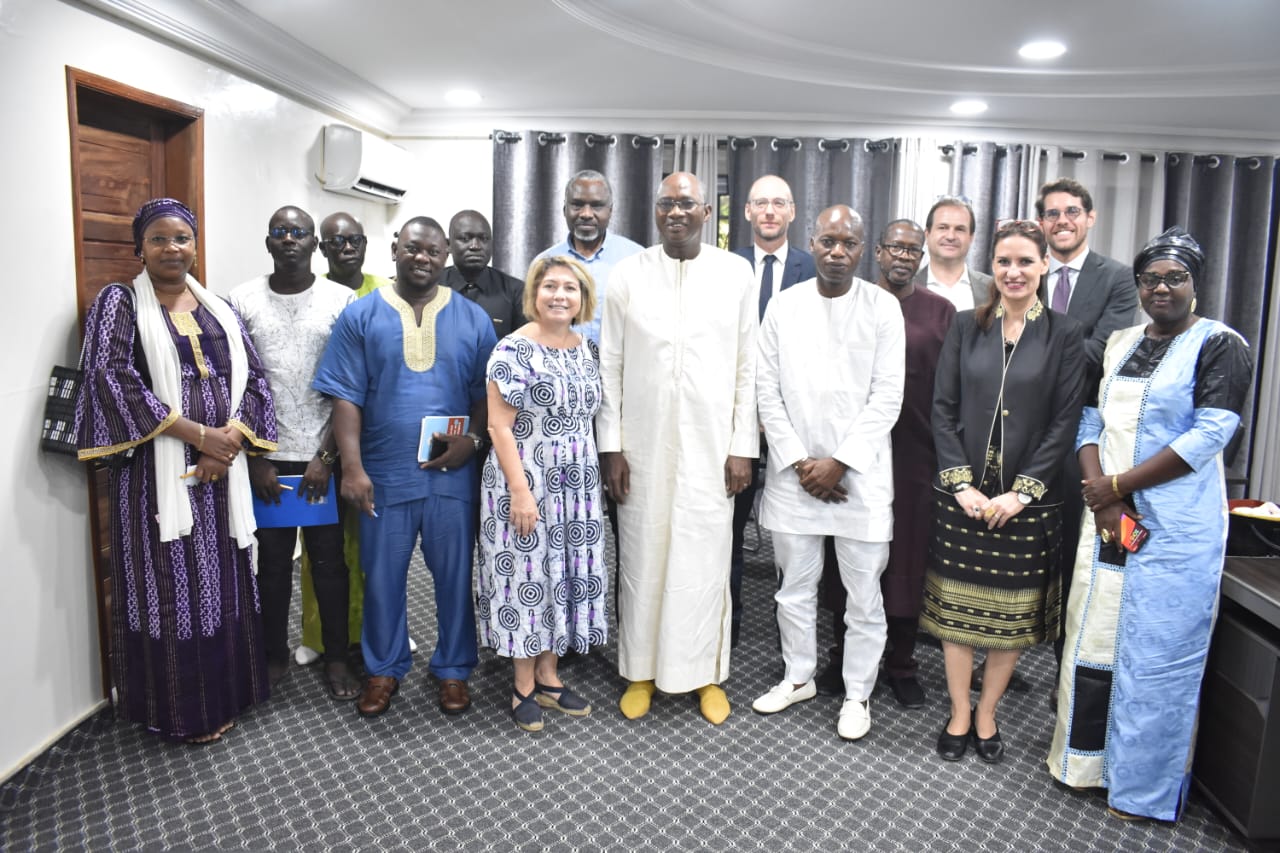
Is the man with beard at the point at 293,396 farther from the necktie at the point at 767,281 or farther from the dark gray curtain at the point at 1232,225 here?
the dark gray curtain at the point at 1232,225

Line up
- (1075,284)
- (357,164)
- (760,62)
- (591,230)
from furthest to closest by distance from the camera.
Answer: (357,164)
(760,62)
(591,230)
(1075,284)

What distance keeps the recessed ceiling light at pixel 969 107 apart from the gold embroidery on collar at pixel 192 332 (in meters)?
4.26

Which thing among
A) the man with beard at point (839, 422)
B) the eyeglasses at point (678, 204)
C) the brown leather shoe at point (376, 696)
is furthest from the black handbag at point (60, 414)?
the man with beard at point (839, 422)

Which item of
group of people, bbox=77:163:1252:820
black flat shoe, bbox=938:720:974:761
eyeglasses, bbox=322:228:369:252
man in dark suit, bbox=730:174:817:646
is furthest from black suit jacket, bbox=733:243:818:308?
black flat shoe, bbox=938:720:974:761

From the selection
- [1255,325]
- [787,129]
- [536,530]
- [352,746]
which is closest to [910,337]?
[536,530]

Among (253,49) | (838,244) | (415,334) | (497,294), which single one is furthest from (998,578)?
(253,49)

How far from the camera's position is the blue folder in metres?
2.76

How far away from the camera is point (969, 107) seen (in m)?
5.11

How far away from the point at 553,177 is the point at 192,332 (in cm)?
353

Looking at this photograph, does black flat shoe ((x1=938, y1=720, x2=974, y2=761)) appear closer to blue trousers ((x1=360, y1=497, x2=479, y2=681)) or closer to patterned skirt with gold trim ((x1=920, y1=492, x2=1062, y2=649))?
patterned skirt with gold trim ((x1=920, y1=492, x2=1062, y2=649))

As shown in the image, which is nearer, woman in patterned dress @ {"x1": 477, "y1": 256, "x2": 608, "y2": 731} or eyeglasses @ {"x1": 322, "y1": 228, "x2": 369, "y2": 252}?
woman in patterned dress @ {"x1": 477, "y1": 256, "x2": 608, "y2": 731}

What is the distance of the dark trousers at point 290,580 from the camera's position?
112 inches

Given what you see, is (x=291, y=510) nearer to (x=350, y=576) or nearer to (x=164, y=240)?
(x=350, y=576)

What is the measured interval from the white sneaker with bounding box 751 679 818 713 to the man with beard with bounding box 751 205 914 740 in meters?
0.18
